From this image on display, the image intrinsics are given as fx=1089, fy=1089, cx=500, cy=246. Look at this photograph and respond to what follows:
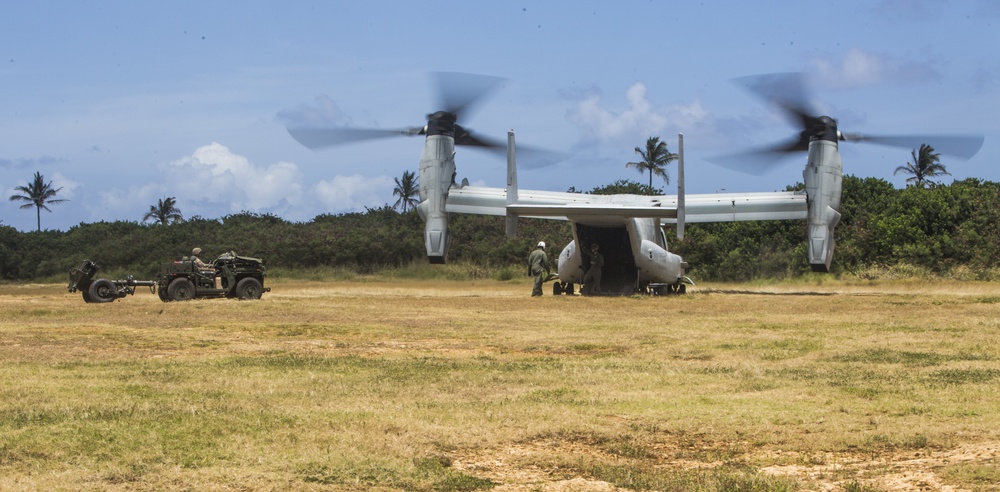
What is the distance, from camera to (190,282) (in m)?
26.1

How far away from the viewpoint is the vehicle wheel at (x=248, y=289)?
26406 mm

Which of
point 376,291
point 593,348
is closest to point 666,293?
point 376,291

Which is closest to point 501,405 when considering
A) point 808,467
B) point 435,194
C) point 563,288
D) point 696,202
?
point 808,467

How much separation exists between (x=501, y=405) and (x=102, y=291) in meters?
19.4

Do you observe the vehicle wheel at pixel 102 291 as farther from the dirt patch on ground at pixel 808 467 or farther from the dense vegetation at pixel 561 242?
→ the dirt patch on ground at pixel 808 467

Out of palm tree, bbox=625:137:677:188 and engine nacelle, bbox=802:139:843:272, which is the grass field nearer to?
engine nacelle, bbox=802:139:843:272

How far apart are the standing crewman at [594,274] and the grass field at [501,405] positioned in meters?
10.9

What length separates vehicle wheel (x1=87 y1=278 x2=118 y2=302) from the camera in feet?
84.6

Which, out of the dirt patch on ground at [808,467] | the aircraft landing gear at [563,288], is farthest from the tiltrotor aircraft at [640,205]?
the dirt patch on ground at [808,467]

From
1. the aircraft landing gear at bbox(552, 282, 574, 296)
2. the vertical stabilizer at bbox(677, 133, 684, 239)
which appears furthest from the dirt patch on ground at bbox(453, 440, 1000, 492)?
the aircraft landing gear at bbox(552, 282, 574, 296)

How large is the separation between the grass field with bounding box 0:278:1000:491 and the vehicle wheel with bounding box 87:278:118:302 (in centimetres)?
792

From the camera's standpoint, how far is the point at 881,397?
9445 millimetres

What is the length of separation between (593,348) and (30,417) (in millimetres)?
7894

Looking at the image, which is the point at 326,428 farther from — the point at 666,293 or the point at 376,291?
the point at 376,291
